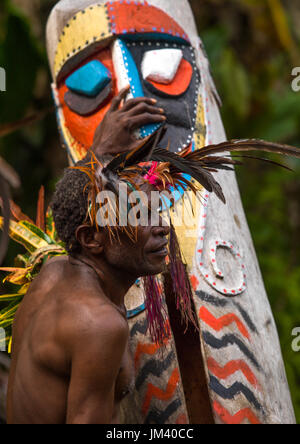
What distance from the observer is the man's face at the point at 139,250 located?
1.94 m

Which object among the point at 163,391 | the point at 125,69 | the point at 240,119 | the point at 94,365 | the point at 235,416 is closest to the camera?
the point at 94,365

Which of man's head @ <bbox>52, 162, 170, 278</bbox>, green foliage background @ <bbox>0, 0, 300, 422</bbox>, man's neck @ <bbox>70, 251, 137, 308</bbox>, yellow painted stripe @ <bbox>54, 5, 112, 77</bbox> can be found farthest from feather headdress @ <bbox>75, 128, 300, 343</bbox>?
green foliage background @ <bbox>0, 0, 300, 422</bbox>

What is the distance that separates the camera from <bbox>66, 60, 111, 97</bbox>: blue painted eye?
274 centimetres

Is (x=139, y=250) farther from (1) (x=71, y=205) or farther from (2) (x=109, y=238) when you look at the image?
(1) (x=71, y=205)

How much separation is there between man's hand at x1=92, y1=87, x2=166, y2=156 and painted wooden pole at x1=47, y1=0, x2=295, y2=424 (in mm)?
124

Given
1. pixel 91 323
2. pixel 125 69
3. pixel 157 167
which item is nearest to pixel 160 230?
pixel 157 167

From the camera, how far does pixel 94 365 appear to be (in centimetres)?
169

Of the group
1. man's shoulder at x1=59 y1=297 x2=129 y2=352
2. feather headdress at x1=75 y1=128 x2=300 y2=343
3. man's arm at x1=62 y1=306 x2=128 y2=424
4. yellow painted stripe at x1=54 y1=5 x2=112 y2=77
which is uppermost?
yellow painted stripe at x1=54 y1=5 x2=112 y2=77

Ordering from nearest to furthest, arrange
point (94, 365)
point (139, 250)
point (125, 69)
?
point (94, 365)
point (139, 250)
point (125, 69)

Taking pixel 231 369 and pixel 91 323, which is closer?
pixel 91 323

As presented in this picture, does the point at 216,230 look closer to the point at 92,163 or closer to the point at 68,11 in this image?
the point at 92,163

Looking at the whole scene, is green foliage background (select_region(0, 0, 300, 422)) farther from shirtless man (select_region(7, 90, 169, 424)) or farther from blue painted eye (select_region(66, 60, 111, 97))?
shirtless man (select_region(7, 90, 169, 424))

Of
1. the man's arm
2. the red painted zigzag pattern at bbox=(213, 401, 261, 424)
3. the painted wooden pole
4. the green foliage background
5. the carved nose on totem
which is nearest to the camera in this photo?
the man's arm

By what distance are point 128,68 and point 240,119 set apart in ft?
8.60
